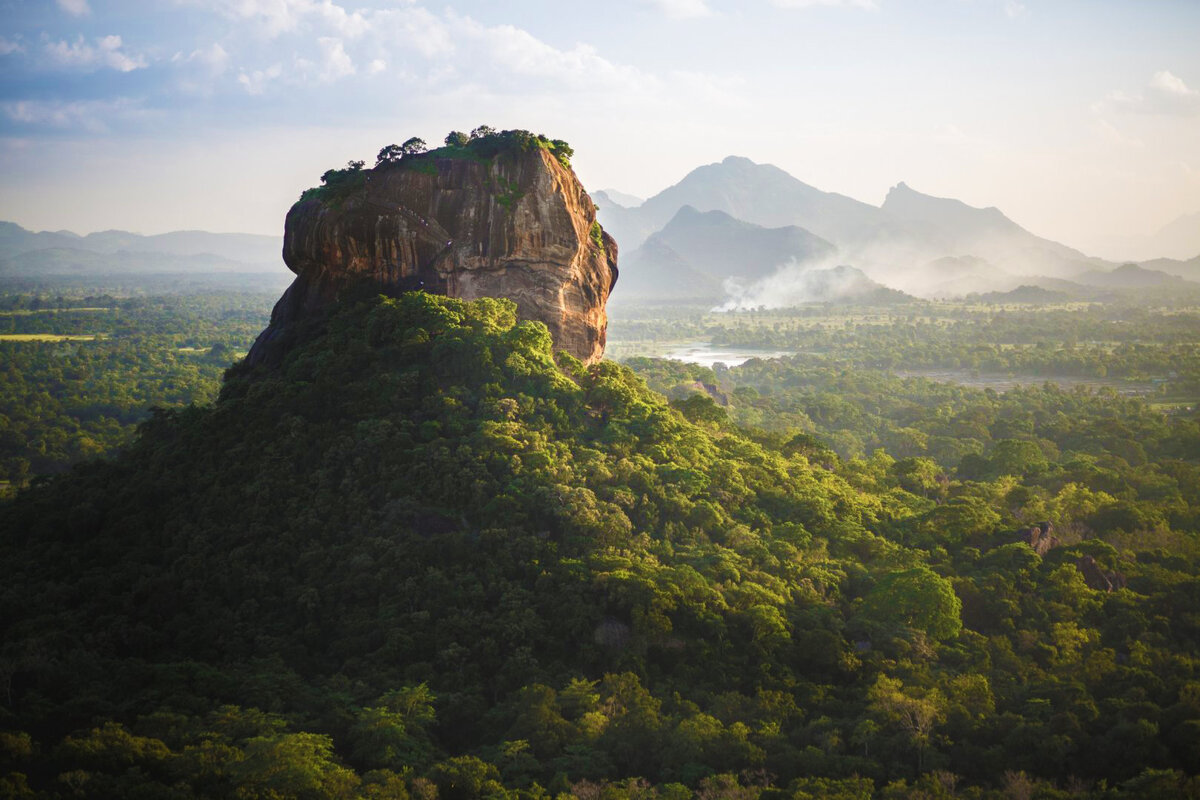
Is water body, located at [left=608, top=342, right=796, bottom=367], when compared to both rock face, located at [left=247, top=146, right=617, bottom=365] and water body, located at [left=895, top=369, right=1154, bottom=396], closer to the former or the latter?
water body, located at [left=895, top=369, right=1154, bottom=396]

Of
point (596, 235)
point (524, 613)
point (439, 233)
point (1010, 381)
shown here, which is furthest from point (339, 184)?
point (1010, 381)

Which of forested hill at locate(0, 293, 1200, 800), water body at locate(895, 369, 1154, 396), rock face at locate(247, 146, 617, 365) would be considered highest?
rock face at locate(247, 146, 617, 365)

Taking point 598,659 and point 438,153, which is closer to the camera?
point 598,659

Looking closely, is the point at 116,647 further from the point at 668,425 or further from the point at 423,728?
the point at 668,425

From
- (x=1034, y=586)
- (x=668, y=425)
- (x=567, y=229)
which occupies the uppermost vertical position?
(x=567, y=229)

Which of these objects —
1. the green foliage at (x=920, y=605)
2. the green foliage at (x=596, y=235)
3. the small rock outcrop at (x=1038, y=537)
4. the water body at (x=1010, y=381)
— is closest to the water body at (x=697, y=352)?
the water body at (x=1010, y=381)

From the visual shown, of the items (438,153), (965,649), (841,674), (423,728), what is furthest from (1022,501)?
(438,153)

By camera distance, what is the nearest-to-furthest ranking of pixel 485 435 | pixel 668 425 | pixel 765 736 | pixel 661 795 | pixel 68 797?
pixel 68 797 < pixel 661 795 < pixel 765 736 < pixel 485 435 < pixel 668 425

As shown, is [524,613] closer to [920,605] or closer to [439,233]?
[920,605]

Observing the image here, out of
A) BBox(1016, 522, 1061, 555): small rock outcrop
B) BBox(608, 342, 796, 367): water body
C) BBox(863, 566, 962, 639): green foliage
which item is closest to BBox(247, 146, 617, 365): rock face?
BBox(863, 566, 962, 639): green foliage
